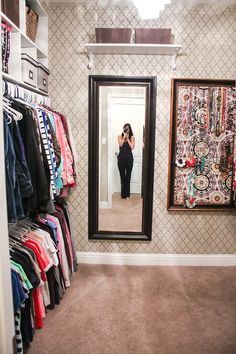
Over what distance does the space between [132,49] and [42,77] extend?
2.85ft

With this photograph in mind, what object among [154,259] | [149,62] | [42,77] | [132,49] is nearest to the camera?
[42,77]

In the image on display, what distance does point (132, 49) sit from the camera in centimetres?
241

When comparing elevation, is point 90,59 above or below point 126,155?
above

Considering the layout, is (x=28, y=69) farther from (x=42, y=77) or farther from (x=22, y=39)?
(x=42, y=77)

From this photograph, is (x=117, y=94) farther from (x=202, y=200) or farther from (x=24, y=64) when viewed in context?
(x=202, y=200)

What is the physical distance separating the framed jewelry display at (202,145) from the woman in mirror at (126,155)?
40cm

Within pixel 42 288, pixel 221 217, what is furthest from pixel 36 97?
pixel 221 217

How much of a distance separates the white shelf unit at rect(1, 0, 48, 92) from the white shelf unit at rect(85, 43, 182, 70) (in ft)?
1.43

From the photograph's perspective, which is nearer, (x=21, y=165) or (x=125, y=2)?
(x=21, y=165)

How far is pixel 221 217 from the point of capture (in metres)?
2.72

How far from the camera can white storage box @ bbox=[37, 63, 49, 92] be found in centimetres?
221

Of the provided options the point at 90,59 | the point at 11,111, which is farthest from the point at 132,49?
the point at 11,111

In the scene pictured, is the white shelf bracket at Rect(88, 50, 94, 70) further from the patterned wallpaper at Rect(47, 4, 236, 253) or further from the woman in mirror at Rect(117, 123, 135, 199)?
the woman in mirror at Rect(117, 123, 135, 199)

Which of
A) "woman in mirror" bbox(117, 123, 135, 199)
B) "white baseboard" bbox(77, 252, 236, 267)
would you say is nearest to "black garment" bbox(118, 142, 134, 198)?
"woman in mirror" bbox(117, 123, 135, 199)
